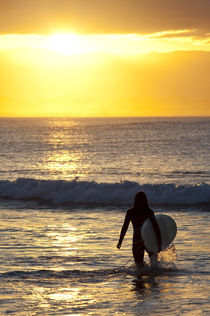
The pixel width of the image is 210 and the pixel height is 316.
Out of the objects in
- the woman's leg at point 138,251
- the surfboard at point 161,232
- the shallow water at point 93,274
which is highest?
the surfboard at point 161,232

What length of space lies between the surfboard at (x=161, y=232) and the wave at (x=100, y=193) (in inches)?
504

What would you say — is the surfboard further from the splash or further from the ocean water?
the ocean water

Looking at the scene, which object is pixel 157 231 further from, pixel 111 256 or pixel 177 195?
pixel 177 195

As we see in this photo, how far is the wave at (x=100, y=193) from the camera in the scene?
2508 cm

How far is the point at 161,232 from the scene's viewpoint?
11664mm

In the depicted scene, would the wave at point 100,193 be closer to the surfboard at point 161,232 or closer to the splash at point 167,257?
the splash at point 167,257

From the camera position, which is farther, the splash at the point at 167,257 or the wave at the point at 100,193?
the wave at the point at 100,193

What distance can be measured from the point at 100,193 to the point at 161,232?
47.9 ft

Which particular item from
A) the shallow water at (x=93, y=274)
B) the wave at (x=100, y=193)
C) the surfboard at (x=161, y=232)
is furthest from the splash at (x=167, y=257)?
the wave at (x=100, y=193)

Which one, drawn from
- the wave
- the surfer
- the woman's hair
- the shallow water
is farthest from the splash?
the wave

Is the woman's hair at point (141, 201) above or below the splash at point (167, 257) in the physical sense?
above

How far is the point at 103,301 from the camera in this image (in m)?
9.49

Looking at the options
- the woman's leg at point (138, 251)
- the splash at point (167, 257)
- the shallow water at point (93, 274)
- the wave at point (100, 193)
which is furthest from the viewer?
the wave at point (100, 193)

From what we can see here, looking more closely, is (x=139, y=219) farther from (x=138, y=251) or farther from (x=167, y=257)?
(x=167, y=257)
